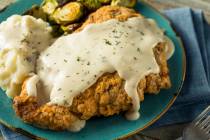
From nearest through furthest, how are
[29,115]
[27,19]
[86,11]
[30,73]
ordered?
[29,115]
[30,73]
[27,19]
[86,11]

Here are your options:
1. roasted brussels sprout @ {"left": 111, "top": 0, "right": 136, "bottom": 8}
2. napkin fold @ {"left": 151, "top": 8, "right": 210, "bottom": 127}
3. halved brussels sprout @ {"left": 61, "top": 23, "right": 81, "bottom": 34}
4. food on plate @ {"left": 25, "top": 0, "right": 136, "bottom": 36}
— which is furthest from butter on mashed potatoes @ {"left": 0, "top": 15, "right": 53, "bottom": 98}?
napkin fold @ {"left": 151, "top": 8, "right": 210, "bottom": 127}

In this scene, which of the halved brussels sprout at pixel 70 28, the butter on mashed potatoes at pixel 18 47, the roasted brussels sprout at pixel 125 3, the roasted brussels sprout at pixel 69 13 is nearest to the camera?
the butter on mashed potatoes at pixel 18 47

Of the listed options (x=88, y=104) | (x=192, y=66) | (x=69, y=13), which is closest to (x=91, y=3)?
(x=69, y=13)

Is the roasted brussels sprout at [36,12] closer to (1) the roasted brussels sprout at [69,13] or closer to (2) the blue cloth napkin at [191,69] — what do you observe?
(1) the roasted brussels sprout at [69,13]

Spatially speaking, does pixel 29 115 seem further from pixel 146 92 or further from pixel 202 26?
pixel 202 26

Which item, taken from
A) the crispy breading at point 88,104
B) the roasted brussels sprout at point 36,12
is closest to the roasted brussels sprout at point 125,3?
the roasted brussels sprout at point 36,12

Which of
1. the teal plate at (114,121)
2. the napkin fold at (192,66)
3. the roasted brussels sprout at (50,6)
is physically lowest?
the napkin fold at (192,66)

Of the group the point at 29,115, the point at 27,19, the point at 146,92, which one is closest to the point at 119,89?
the point at 146,92
